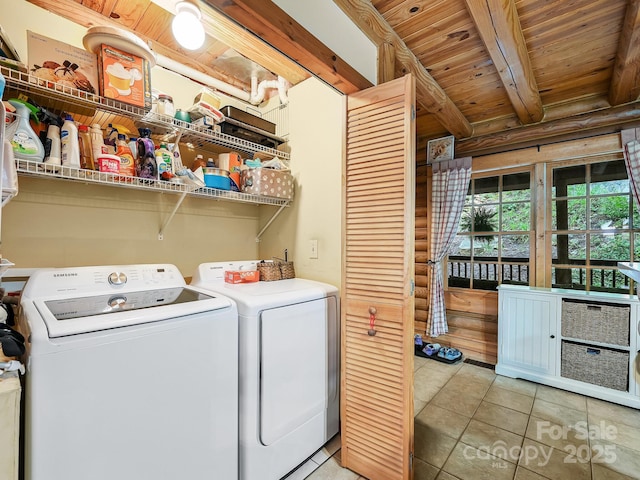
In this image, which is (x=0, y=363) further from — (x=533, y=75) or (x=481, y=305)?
(x=481, y=305)

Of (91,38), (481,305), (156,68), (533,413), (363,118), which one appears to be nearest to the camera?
(91,38)

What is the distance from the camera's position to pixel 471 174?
10.8 feet

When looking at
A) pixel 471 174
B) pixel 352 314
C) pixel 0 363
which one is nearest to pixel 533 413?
pixel 352 314

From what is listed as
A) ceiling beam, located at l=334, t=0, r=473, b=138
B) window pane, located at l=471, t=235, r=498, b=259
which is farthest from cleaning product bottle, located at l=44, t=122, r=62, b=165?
window pane, located at l=471, t=235, r=498, b=259

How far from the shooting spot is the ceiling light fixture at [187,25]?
54.5 inches

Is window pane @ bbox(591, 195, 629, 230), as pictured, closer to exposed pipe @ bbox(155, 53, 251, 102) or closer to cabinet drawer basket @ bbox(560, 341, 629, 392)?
cabinet drawer basket @ bbox(560, 341, 629, 392)

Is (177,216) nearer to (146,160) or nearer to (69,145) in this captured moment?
(146,160)

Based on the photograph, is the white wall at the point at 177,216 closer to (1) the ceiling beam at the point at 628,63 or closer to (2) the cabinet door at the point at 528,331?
(1) the ceiling beam at the point at 628,63

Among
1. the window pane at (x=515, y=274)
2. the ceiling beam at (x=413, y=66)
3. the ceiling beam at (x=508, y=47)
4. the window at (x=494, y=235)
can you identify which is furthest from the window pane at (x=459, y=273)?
the ceiling beam at (x=508, y=47)

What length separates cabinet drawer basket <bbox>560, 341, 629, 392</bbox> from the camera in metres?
2.25

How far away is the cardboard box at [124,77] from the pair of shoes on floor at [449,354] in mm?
3273

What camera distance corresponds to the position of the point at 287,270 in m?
2.08

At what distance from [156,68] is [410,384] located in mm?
2398

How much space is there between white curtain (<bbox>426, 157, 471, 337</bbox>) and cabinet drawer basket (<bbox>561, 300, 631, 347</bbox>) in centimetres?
108
